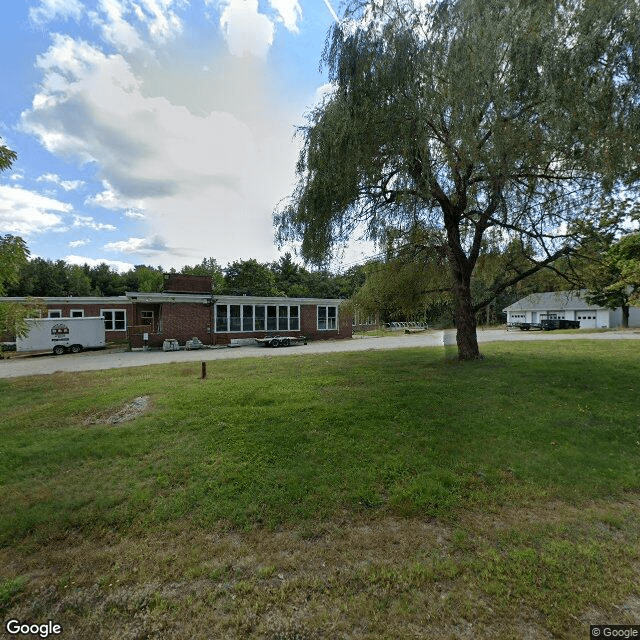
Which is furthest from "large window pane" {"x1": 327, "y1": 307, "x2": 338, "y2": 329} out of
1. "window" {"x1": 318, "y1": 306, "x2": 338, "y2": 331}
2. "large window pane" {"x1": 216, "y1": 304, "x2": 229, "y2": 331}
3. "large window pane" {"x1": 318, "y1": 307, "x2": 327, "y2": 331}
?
"large window pane" {"x1": 216, "y1": 304, "x2": 229, "y2": 331}

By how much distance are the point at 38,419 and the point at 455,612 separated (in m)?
7.41

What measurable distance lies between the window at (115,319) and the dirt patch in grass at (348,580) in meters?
24.4

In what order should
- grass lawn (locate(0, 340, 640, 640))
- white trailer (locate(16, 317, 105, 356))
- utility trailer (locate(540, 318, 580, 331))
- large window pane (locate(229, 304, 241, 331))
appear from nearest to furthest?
grass lawn (locate(0, 340, 640, 640)) → white trailer (locate(16, 317, 105, 356)) → large window pane (locate(229, 304, 241, 331)) → utility trailer (locate(540, 318, 580, 331))

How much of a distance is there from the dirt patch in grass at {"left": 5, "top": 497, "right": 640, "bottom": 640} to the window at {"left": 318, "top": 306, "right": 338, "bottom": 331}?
21.9 m

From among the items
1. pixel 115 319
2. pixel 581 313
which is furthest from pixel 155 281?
pixel 581 313

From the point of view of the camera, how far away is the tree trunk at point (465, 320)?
419 inches

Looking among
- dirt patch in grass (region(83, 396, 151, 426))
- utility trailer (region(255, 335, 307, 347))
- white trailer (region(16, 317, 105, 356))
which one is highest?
white trailer (region(16, 317, 105, 356))

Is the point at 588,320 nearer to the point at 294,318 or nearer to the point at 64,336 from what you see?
the point at 294,318

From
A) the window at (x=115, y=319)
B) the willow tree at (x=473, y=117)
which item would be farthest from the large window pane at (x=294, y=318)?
the willow tree at (x=473, y=117)

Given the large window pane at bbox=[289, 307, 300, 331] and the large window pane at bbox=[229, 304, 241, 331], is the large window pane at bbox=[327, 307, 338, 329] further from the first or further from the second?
the large window pane at bbox=[229, 304, 241, 331]

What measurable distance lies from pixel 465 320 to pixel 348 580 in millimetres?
9635

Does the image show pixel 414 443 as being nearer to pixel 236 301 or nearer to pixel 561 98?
pixel 561 98

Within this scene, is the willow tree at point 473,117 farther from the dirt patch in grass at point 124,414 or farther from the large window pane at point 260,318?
the large window pane at point 260,318

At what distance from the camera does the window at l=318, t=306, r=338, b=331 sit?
2514cm
